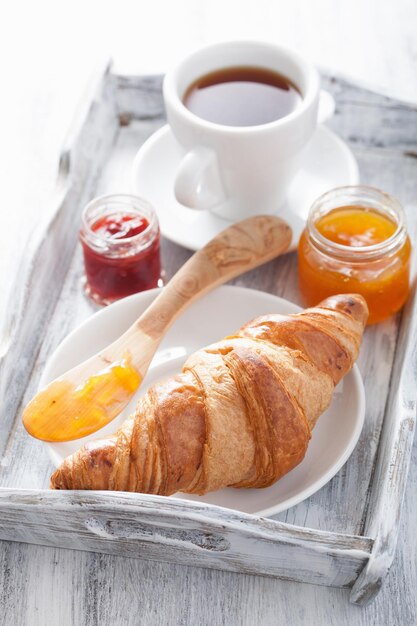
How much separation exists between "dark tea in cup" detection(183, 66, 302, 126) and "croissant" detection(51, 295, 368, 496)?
48 cm

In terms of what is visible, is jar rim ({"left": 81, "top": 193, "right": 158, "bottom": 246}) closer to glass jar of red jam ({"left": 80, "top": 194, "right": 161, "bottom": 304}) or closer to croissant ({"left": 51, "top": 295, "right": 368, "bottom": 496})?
glass jar of red jam ({"left": 80, "top": 194, "right": 161, "bottom": 304})

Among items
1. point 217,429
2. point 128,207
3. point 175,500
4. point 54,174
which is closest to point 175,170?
point 128,207

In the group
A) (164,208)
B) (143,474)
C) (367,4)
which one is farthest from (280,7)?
(143,474)

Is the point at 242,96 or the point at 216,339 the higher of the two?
the point at 242,96

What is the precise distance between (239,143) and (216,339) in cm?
31

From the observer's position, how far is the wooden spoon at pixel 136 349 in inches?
48.8

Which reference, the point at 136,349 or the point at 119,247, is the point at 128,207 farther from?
the point at 136,349

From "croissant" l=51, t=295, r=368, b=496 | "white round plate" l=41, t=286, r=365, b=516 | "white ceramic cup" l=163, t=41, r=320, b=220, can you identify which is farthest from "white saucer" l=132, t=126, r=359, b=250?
"croissant" l=51, t=295, r=368, b=496

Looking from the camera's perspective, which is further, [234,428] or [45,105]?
[45,105]

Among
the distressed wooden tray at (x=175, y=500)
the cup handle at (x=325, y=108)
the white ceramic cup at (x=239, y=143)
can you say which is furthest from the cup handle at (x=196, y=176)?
the cup handle at (x=325, y=108)

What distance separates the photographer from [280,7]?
86.5 inches

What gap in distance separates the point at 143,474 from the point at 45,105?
1112 millimetres

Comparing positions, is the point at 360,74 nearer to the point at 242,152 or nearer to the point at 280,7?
the point at 280,7

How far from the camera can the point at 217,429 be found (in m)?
1.14
